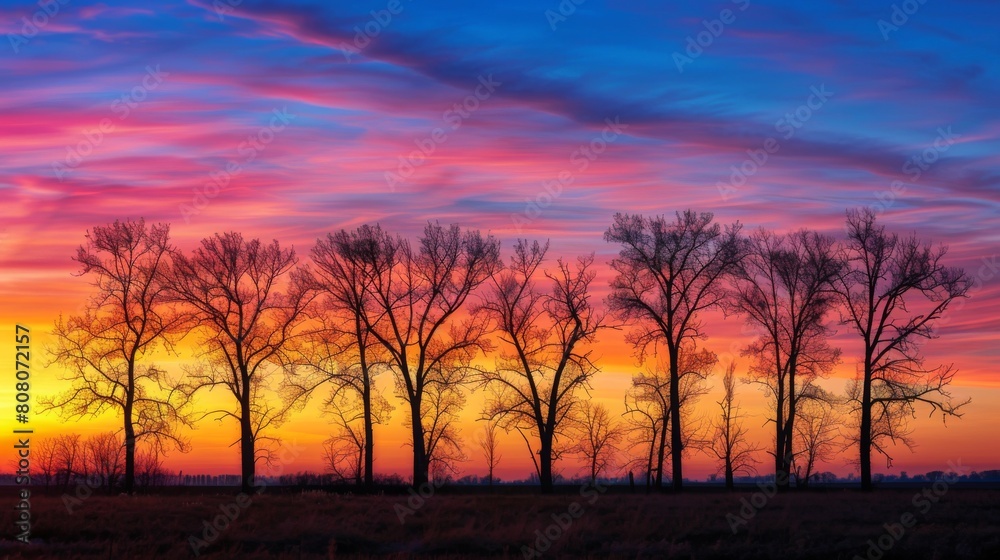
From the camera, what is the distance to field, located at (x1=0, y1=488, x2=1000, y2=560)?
1174 inches

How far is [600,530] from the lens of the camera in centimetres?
3322

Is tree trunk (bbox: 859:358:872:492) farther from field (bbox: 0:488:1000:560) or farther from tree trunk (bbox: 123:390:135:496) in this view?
tree trunk (bbox: 123:390:135:496)

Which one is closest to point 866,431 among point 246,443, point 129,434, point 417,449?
point 417,449

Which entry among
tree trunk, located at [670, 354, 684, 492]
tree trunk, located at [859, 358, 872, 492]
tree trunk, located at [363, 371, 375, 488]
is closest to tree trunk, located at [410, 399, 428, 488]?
tree trunk, located at [363, 371, 375, 488]

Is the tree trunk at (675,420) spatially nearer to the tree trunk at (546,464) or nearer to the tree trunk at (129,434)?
the tree trunk at (546,464)

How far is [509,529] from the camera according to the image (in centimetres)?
3338

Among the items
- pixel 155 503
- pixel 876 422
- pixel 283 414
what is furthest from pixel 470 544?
pixel 876 422

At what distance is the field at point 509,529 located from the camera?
29.8m

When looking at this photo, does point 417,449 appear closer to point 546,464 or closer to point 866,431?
point 546,464

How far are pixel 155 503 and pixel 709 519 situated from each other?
67.5 ft

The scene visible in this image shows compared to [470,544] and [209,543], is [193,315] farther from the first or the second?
[470,544]

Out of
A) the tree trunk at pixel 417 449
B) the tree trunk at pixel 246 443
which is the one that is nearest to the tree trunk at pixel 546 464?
the tree trunk at pixel 417 449

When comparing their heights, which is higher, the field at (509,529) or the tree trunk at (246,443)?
the tree trunk at (246,443)

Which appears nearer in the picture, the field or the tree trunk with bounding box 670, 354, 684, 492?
the field
